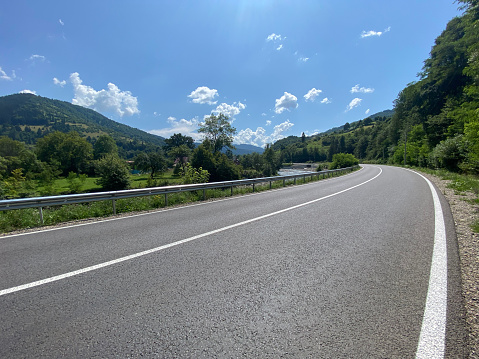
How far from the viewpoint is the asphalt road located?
192cm

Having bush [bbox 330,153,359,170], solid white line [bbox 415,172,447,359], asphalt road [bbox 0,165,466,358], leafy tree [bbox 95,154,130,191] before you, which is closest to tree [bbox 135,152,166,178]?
leafy tree [bbox 95,154,130,191]

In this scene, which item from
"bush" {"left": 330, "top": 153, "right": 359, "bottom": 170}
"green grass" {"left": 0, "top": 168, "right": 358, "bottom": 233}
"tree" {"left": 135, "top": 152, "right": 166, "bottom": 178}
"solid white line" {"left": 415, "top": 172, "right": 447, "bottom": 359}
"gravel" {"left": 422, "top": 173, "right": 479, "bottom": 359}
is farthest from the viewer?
"tree" {"left": 135, "top": 152, "right": 166, "bottom": 178}

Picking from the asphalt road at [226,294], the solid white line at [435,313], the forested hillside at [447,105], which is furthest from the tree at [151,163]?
the solid white line at [435,313]

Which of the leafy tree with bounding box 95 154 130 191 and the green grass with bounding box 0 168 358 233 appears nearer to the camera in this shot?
the green grass with bounding box 0 168 358 233

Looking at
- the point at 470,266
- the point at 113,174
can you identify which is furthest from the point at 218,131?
the point at 470,266

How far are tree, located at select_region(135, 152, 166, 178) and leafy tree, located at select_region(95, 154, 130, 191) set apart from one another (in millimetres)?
27271

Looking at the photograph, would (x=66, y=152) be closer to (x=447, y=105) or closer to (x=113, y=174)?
(x=113, y=174)

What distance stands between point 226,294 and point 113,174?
3747 cm

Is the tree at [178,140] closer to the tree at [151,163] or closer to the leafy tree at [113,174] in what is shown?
the tree at [151,163]

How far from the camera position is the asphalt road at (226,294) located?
1919mm

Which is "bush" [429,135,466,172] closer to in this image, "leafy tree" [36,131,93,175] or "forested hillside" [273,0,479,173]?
"forested hillside" [273,0,479,173]

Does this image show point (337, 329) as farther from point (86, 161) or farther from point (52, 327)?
point (86, 161)

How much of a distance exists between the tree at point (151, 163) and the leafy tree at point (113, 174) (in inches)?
1074

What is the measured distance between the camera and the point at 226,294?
2701mm
